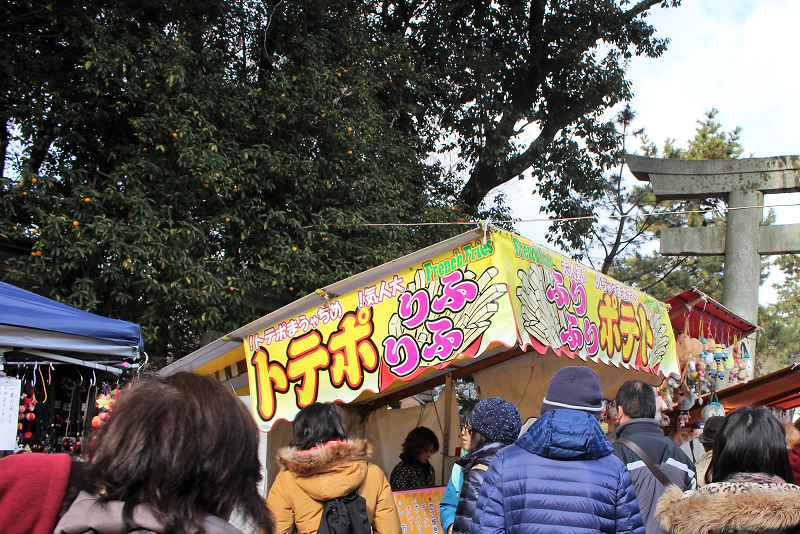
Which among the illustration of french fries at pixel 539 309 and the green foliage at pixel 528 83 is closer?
the illustration of french fries at pixel 539 309

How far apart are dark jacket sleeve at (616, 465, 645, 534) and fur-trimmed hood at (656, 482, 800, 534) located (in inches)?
3.8

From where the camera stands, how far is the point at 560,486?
2.30 meters

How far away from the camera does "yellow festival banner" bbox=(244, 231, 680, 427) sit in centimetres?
396

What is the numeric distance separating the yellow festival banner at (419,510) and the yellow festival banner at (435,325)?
96cm

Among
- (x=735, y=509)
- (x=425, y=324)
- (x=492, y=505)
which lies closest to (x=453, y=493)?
(x=492, y=505)

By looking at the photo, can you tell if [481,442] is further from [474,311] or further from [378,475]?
[474,311]

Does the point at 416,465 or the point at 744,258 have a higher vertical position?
the point at 744,258

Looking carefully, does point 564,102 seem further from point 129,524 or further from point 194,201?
point 129,524

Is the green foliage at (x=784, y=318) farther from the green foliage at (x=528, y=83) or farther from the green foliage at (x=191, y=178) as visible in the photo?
the green foliage at (x=191, y=178)

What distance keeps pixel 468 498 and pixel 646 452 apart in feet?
3.76

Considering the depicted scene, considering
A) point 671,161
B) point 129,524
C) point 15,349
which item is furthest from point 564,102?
point 129,524

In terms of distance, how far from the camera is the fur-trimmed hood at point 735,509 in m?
2.11

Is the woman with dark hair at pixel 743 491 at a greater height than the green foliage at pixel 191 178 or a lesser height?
lesser

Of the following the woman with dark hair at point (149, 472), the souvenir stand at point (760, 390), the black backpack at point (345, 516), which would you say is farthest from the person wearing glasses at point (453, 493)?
the souvenir stand at point (760, 390)
